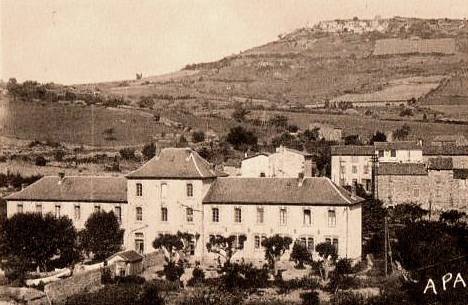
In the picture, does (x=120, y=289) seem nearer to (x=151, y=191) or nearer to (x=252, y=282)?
(x=252, y=282)

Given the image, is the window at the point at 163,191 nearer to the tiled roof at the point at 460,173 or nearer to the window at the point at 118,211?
the window at the point at 118,211

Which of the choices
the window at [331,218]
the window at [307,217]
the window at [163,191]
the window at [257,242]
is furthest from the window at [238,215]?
the window at [331,218]

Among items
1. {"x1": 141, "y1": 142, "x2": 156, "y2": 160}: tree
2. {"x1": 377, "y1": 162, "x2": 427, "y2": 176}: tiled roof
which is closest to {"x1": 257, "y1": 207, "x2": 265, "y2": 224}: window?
{"x1": 377, "y1": 162, "x2": 427, "y2": 176}: tiled roof

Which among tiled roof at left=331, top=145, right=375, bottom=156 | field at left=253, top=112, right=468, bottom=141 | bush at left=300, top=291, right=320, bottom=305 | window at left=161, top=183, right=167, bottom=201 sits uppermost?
field at left=253, top=112, right=468, bottom=141

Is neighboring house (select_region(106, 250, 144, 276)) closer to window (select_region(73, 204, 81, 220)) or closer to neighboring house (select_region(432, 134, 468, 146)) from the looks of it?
window (select_region(73, 204, 81, 220))

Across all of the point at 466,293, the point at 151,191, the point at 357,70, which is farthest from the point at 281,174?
the point at 357,70

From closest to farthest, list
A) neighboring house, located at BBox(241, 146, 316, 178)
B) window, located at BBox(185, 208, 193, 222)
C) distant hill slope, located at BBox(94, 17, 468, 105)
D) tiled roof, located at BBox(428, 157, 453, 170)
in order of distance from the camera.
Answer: window, located at BBox(185, 208, 193, 222) < tiled roof, located at BBox(428, 157, 453, 170) < neighboring house, located at BBox(241, 146, 316, 178) < distant hill slope, located at BBox(94, 17, 468, 105)
